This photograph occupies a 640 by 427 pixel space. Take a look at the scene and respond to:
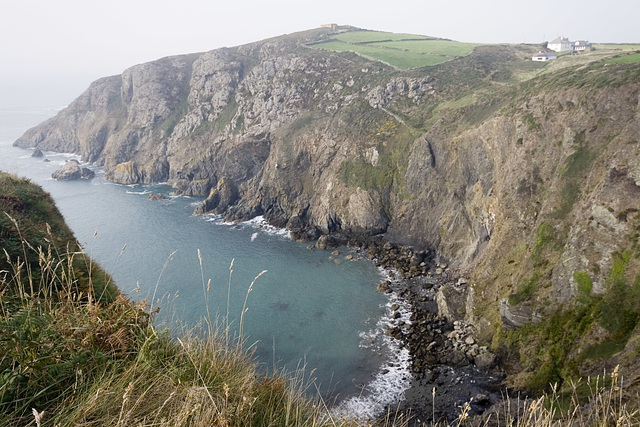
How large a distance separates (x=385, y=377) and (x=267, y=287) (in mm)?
21113

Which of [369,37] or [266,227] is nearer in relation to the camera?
[266,227]

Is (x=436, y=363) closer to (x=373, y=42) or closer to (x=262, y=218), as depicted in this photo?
(x=262, y=218)

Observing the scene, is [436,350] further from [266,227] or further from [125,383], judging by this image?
[266,227]

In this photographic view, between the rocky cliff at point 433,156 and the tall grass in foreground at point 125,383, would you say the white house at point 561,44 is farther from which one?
the tall grass in foreground at point 125,383

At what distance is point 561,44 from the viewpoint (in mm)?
87125

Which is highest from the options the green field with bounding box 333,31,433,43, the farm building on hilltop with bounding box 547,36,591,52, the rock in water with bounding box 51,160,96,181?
the green field with bounding box 333,31,433,43

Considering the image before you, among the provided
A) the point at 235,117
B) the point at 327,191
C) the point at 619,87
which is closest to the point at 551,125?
the point at 619,87

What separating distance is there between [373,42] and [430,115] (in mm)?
65970

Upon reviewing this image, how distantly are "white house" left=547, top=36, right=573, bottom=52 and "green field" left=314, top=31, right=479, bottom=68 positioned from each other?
19.2 metres

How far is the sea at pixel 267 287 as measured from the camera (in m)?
30.6

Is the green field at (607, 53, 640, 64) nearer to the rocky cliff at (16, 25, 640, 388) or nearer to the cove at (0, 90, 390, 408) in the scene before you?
the rocky cliff at (16, 25, 640, 388)

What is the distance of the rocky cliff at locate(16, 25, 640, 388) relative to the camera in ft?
97.2

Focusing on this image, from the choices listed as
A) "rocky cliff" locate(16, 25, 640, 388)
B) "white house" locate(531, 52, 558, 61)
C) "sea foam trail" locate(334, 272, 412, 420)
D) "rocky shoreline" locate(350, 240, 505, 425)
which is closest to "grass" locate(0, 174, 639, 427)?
"rocky shoreline" locate(350, 240, 505, 425)

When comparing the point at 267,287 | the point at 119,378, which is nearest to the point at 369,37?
the point at 267,287
